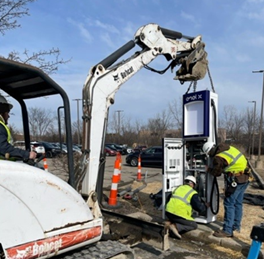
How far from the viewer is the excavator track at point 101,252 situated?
3.03 m

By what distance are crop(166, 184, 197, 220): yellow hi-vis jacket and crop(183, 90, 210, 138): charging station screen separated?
124cm

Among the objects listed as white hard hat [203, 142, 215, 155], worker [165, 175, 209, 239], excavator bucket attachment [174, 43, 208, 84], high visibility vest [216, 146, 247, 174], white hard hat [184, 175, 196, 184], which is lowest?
worker [165, 175, 209, 239]

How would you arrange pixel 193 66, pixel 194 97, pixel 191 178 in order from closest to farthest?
pixel 193 66 < pixel 191 178 < pixel 194 97

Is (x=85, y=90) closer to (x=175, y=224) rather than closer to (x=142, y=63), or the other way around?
(x=142, y=63)

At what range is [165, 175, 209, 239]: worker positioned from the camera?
6.07 meters

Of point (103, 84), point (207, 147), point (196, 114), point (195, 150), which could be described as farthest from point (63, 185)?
point (195, 150)

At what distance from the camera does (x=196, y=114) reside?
6.75 meters

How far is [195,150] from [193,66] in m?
1.92

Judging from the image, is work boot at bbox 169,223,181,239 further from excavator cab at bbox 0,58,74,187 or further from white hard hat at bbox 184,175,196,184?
excavator cab at bbox 0,58,74,187

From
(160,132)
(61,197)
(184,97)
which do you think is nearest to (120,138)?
(160,132)

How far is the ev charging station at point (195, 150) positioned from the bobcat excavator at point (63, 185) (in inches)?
77.2

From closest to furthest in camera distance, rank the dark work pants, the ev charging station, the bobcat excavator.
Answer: the bobcat excavator, the dark work pants, the ev charging station

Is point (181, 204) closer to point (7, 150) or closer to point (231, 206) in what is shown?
point (231, 206)

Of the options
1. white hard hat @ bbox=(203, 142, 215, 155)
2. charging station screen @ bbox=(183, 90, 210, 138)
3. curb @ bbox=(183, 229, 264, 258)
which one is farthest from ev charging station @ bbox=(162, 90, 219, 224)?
curb @ bbox=(183, 229, 264, 258)
